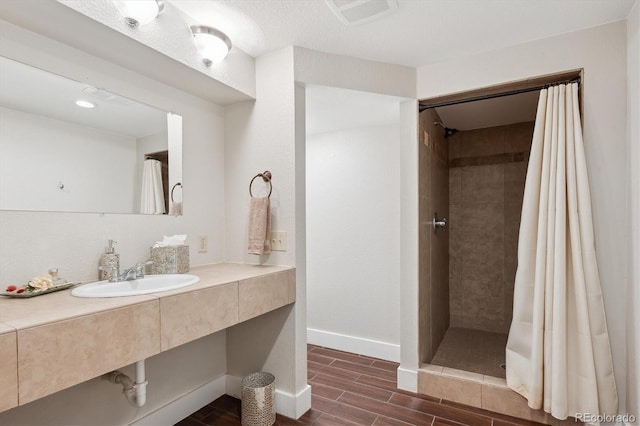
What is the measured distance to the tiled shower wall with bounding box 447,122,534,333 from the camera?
329 centimetres

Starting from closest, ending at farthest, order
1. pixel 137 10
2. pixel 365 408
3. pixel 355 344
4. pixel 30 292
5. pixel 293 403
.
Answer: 1. pixel 30 292
2. pixel 137 10
3. pixel 293 403
4. pixel 365 408
5. pixel 355 344

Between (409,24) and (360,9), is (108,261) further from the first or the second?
(409,24)

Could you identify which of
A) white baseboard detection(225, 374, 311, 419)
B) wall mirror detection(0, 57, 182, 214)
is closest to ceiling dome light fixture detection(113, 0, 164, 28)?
wall mirror detection(0, 57, 182, 214)

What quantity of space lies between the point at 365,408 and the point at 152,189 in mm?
1872

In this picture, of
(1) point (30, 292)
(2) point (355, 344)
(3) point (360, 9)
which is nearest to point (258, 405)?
(1) point (30, 292)

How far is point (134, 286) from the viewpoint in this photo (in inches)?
62.2

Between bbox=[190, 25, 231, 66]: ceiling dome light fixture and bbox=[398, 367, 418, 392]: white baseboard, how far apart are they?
2.36 m

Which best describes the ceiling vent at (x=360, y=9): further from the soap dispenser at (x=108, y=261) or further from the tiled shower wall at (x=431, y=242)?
the soap dispenser at (x=108, y=261)

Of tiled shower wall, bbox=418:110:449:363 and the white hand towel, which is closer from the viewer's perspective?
the white hand towel

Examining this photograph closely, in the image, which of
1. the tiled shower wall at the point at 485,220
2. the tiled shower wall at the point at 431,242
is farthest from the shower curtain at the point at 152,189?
the tiled shower wall at the point at 485,220

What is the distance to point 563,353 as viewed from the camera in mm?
1776

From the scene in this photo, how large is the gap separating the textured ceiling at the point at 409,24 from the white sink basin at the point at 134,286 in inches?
54.7

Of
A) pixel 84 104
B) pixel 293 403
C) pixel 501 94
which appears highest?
pixel 501 94

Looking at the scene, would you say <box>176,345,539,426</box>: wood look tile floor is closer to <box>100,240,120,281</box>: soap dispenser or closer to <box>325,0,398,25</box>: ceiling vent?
<box>100,240,120,281</box>: soap dispenser
